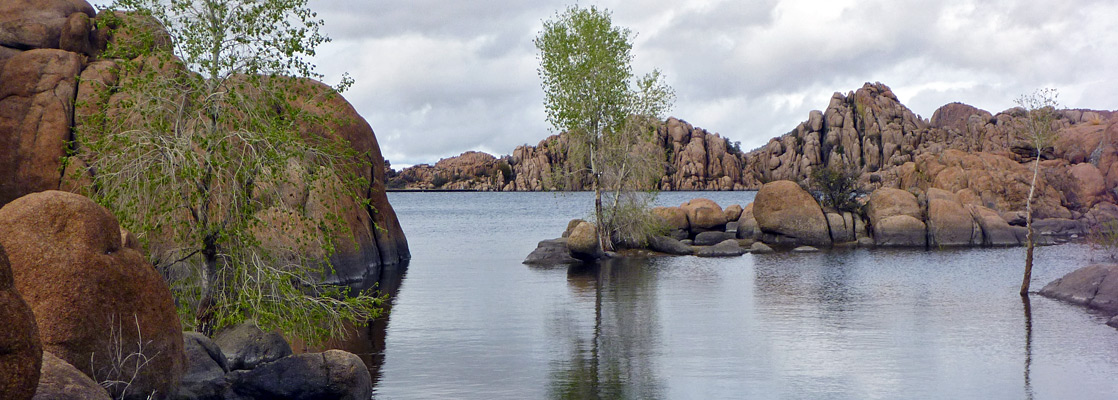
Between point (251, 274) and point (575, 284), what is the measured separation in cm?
2315

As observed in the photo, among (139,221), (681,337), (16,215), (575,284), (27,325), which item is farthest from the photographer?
(575,284)

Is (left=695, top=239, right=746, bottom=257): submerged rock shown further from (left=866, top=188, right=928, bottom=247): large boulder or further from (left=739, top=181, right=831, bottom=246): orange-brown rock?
(left=866, top=188, right=928, bottom=247): large boulder

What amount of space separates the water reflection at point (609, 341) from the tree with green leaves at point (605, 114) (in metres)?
12.5

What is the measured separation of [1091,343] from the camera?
2517 centimetres

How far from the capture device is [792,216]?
2478 inches

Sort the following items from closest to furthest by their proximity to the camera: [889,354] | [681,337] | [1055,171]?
[889,354] → [681,337] → [1055,171]

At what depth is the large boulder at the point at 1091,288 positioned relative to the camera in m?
31.5

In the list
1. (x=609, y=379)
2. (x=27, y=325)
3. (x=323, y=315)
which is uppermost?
(x=27, y=325)

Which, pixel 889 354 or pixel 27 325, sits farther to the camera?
pixel 889 354

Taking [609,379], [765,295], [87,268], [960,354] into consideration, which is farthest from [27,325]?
[765,295]

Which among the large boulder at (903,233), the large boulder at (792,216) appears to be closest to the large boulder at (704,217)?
the large boulder at (792,216)

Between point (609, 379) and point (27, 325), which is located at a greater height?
point (27, 325)

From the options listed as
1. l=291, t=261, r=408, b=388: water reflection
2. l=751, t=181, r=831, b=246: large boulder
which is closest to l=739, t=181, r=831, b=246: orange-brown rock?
l=751, t=181, r=831, b=246: large boulder

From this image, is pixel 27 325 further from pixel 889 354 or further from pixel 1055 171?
pixel 1055 171
